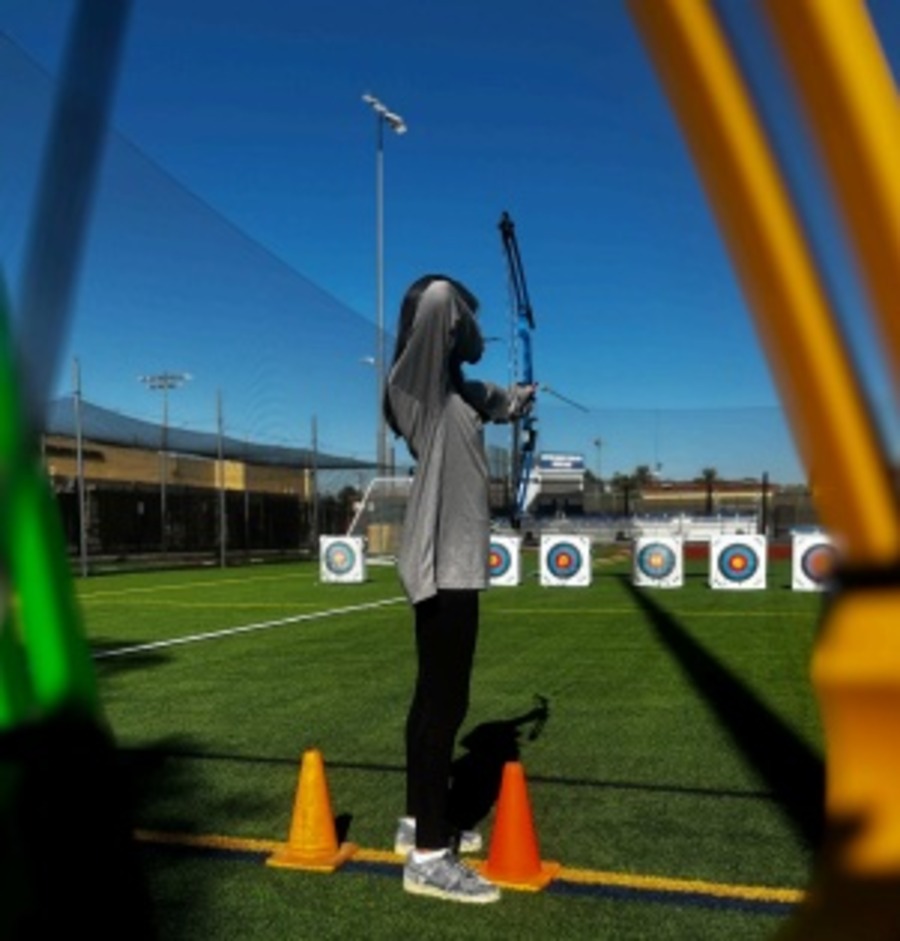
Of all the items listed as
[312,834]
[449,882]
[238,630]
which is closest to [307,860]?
[312,834]

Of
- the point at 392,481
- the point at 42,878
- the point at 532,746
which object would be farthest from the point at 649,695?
the point at 392,481

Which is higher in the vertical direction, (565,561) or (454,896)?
(565,561)

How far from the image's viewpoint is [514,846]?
11.7 ft

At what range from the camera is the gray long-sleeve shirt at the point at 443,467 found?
3.31 m

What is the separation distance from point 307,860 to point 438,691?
778mm

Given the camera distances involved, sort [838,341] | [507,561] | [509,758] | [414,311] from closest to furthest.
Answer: [838,341] → [414,311] → [509,758] → [507,561]

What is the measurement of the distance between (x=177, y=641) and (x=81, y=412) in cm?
1210

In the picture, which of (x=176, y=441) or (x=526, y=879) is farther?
(x=176, y=441)

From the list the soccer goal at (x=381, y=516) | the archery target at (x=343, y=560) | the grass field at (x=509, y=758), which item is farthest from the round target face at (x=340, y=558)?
the grass field at (x=509, y=758)

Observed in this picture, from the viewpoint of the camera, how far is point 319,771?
12.4ft

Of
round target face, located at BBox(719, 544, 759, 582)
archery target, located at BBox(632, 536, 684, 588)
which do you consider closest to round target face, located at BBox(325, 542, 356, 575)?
archery target, located at BBox(632, 536, 684, 588)

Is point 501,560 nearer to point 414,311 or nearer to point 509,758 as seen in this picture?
point 509,758

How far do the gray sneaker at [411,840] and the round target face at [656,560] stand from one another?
1397cm

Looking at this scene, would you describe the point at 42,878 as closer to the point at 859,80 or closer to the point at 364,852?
the point at 859,80
